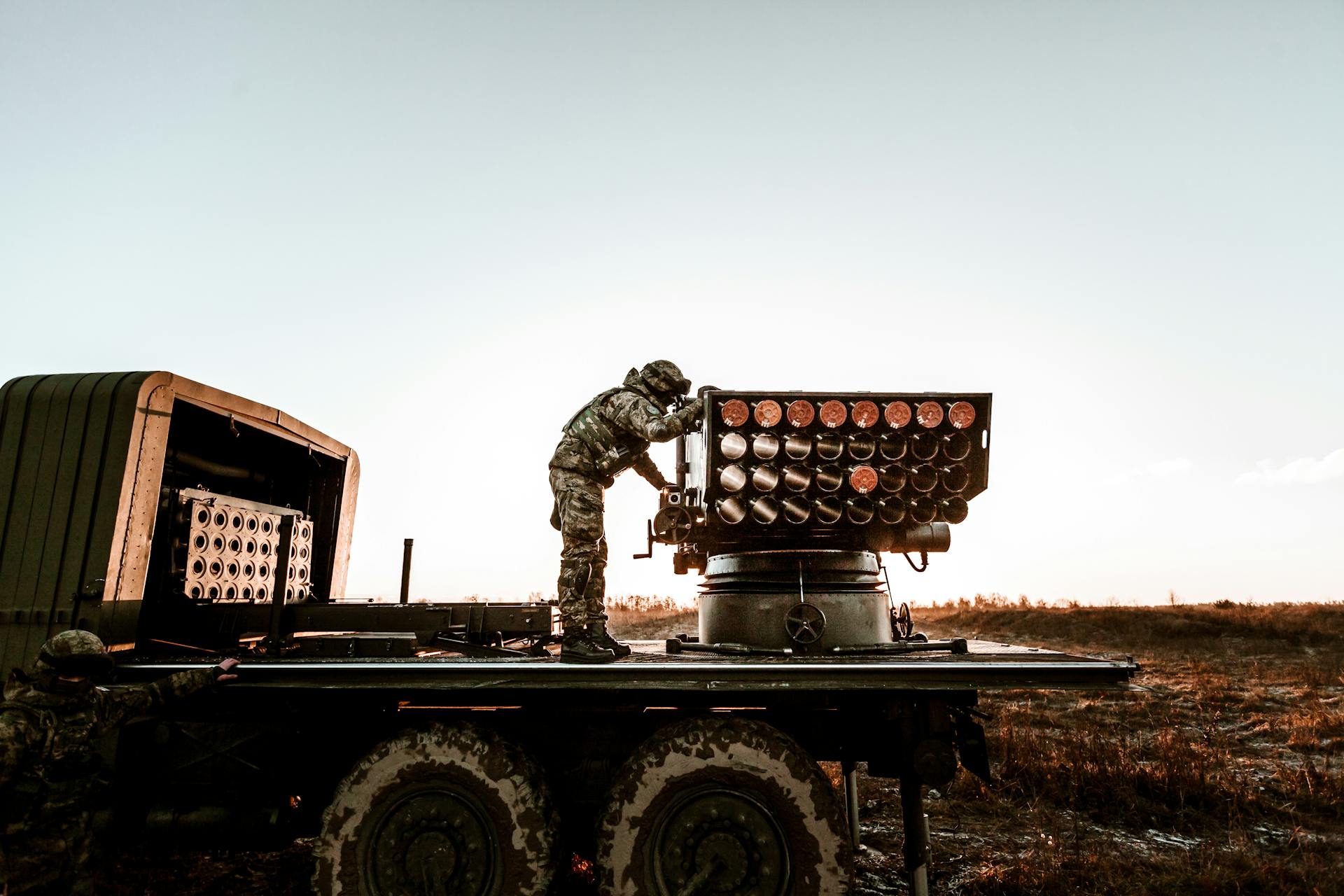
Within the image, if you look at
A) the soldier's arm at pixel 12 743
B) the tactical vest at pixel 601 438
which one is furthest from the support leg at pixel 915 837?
the soldier's arm at pixel 12 743

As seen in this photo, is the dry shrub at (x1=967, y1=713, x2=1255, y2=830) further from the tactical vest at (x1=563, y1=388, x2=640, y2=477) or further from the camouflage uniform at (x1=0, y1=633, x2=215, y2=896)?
the camouflage uniform at (x1=0, y1=633, x2=215, y2=896)

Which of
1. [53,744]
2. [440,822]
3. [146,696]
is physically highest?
[146,696]

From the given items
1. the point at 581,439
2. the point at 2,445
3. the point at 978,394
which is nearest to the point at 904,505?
the point at 978,394

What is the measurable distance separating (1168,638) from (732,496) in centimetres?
1768

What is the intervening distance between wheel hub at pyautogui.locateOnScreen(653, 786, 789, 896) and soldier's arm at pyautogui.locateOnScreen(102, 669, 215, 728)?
3.00m

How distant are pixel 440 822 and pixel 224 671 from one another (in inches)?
64.7

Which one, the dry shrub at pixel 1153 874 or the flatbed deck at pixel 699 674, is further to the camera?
the dry shrub at pixel 1153 874

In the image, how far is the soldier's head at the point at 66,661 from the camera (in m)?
4.44

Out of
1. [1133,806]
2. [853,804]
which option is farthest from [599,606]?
[1133,806]

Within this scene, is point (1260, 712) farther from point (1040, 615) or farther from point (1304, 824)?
point (1040, 615)

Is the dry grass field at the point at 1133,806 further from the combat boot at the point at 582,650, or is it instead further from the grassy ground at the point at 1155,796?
the combat boot at the point at 582,650

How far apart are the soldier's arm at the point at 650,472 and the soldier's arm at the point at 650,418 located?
0.39m

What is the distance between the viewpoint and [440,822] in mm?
4715

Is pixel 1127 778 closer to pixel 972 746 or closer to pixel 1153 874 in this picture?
pixel 1153 874
